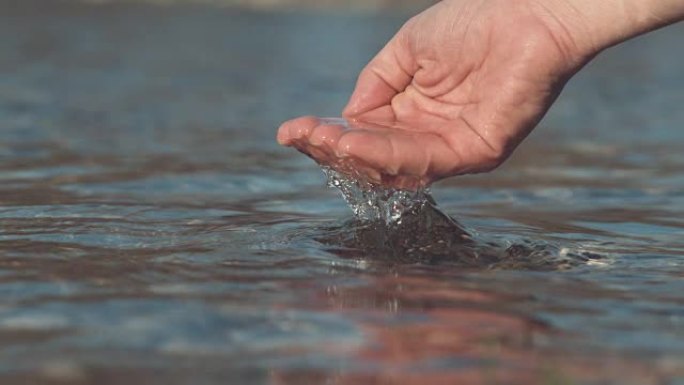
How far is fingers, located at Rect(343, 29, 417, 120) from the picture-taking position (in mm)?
4258

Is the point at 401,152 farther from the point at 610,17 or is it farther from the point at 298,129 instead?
the point at 610,17

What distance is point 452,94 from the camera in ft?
13.8

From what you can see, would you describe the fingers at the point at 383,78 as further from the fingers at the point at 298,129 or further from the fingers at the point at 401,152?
the fingers at the point at 298,129

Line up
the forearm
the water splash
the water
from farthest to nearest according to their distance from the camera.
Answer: the water splash, the forearm, the water

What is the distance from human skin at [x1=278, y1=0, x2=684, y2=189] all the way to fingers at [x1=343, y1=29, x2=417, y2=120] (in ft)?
0.12

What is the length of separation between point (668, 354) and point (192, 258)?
5.18 ft

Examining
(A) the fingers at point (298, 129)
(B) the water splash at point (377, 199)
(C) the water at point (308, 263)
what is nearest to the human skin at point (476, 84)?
(A) the fingers at point (298, 129)

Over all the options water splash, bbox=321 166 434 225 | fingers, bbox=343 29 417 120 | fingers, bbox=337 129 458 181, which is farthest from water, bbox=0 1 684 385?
fingers, bbox=343 29 417 120

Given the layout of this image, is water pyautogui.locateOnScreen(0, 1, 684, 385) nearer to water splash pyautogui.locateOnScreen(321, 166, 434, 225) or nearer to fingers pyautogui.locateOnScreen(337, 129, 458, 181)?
water splash pyautogui.locateOnScreen(321, 166, 434, 225)

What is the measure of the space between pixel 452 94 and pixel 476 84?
0.10 meters

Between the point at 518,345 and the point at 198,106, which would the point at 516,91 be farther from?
the point at 198,106

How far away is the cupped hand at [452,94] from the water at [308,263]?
325 mm

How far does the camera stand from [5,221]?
14.8ft

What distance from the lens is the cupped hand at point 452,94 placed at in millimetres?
3842
